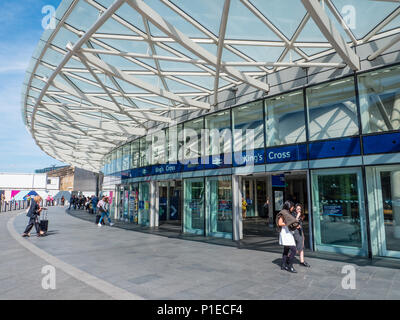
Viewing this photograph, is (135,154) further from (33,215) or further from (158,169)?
(33,215)

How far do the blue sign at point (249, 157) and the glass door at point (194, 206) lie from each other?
7.90ft

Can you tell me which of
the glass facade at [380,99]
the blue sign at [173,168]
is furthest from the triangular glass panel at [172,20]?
the blue sign at [173,168]

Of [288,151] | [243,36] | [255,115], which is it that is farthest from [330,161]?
[243,36]

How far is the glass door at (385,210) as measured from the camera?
7805 millimetres

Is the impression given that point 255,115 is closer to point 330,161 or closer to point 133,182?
point 330,161

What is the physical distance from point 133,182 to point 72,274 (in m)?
13.3

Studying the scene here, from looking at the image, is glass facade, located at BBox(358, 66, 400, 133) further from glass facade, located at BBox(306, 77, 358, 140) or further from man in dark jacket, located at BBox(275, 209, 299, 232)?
man in dark jacket, located at BBox(275, 209, 299, 232)

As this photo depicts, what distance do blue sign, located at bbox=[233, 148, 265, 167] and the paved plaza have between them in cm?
355

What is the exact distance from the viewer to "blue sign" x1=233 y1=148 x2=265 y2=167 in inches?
426

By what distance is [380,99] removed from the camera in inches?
335

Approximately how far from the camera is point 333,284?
5.43 meters

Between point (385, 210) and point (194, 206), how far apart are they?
26.9ft

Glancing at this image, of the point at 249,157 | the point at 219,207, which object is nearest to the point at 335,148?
the point at 249,157

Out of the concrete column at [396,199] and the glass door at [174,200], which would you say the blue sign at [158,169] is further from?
the concrete column at [396,199]
